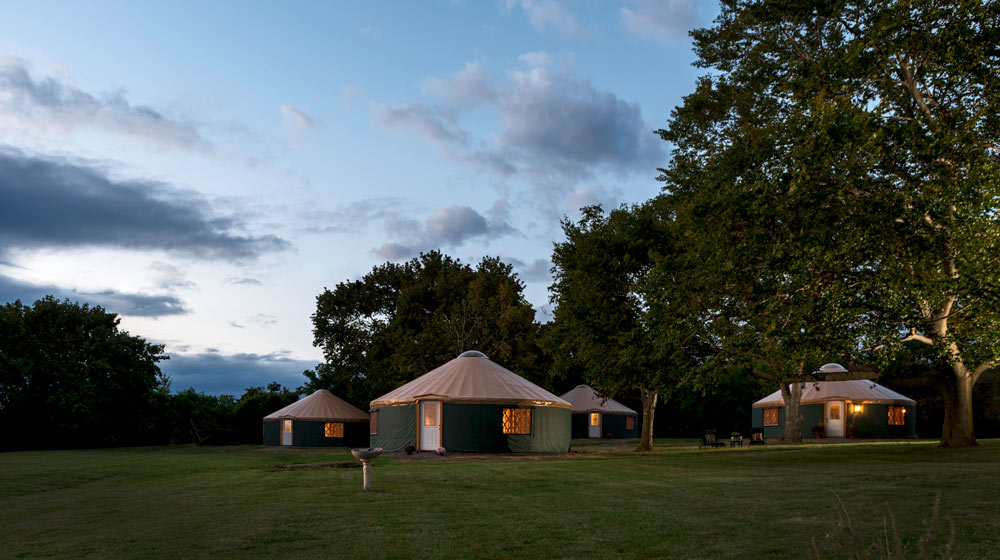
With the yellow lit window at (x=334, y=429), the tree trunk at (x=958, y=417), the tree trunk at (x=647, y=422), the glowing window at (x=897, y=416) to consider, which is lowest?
the yellow lit window at (x=334, y=429)

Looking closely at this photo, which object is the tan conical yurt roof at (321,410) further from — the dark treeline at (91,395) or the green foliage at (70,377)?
the green foliage at (70,377)

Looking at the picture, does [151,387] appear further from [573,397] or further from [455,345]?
[573,397]

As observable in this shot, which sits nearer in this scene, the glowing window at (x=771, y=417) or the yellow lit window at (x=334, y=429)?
the yellow lit window at (x=334, y=429)

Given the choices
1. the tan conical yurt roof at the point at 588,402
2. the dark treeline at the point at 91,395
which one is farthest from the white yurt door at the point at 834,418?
the dark treeline at the point at 91,395

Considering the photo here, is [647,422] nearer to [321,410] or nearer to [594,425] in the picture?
[321,410]

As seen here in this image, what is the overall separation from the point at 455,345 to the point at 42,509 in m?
24.9

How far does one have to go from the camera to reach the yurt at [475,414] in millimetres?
23859

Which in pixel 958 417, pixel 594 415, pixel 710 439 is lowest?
pixel 594 415

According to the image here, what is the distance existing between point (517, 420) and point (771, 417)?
68.3 feet

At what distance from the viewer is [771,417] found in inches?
Result: 1559

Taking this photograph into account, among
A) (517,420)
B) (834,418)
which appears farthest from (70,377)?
(834,418)

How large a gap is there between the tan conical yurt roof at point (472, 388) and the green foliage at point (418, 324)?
7990 millimetres

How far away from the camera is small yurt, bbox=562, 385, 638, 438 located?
42.5m

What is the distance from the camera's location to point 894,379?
709 inches
